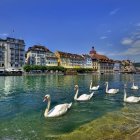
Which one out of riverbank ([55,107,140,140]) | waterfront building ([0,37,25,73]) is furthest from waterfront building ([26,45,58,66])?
riverbank ([55,107,140,140])

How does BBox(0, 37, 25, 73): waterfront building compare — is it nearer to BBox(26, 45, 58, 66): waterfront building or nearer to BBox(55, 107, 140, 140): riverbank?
BBox(26, 45, 58, 66): waterfront building

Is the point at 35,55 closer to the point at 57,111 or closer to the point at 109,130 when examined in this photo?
the point at 57,111

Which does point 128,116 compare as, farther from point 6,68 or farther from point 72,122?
point 6,68

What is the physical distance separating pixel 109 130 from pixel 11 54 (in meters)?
159

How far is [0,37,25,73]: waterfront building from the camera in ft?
545

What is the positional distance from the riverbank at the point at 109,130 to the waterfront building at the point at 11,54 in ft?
490

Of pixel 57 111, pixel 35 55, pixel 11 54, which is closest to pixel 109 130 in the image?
pixel 57 111

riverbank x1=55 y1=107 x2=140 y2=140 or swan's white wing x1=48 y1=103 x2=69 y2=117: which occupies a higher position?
swan's white wing x1=48 y1=103 x2=69 y2=117

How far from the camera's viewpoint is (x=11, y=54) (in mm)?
171625

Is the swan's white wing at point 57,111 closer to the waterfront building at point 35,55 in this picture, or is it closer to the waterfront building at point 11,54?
the waterfront building at point 11,54

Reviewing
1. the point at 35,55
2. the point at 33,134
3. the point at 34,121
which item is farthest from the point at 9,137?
the point at 35,55

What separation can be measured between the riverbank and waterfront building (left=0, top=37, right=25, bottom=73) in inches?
5882

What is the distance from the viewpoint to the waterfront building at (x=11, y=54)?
16625cm

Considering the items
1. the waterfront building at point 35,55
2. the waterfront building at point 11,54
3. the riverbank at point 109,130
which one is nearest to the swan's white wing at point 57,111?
the riverbank at point 109,130
